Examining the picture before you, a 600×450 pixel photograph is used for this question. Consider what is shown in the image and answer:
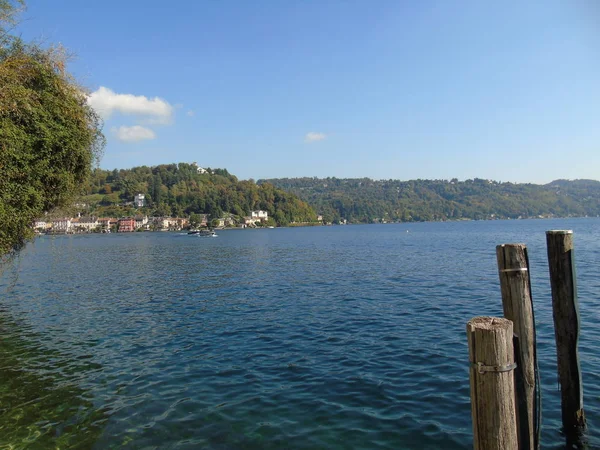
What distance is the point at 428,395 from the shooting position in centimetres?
1023

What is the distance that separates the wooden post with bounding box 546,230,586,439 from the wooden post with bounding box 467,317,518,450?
368 cm

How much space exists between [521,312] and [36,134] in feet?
42.1

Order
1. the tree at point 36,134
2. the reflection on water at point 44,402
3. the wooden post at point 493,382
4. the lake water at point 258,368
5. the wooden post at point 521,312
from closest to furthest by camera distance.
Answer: the wooden post at point 493,382 < the wooden post at point 521,312 < the reflection on water at point 44,402 < the lake water at point 258,368 < the tree at point 36,134

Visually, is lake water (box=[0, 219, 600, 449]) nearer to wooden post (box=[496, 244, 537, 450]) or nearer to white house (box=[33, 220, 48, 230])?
white house (box=[33, 220, 48, 230])

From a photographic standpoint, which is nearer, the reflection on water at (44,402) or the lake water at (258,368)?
the reflection on water at (44,402)

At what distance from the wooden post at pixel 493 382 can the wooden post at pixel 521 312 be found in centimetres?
152

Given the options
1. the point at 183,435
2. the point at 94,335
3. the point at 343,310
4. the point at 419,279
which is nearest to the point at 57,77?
the point at 94,335

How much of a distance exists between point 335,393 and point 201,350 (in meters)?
6.10

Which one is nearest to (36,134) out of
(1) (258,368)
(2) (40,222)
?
(2) (40,222)

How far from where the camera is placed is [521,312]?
605 cm

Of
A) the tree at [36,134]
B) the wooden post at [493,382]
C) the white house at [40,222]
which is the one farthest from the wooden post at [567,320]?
the white house at [40,222]

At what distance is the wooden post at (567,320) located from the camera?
7371mm

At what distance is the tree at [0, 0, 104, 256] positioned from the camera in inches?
437

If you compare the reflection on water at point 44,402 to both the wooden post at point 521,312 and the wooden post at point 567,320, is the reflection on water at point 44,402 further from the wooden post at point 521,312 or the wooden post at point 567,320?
the wooden post at point 567,320
